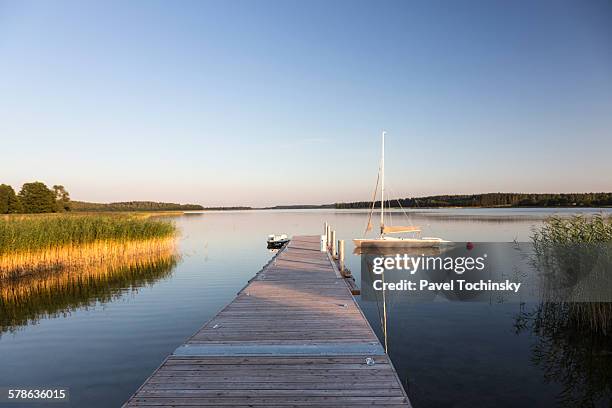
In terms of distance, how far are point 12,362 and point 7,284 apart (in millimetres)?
9669

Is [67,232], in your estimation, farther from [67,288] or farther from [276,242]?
[276,242]

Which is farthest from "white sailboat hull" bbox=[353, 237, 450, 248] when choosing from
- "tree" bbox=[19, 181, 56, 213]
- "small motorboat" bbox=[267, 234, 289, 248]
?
"tree" bbox=[19, 181, 56, 213]

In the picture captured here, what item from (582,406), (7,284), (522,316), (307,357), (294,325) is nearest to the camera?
(307,357)

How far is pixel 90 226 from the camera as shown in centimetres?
2267

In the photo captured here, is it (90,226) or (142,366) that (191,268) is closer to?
(90,226)

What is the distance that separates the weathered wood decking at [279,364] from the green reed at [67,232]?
1325cm

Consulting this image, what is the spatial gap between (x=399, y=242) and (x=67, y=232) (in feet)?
72.1

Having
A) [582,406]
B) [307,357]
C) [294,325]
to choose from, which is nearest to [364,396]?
[307,357]

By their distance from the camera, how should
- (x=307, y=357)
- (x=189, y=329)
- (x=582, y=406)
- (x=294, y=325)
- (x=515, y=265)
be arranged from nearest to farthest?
(x=307, y=357) < (x=582, y=406) < (x=294, y=325) < (x=189, y=329) < (x=515, y=265)

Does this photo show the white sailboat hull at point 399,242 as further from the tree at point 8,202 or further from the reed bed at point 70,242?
the tree at point 8,202

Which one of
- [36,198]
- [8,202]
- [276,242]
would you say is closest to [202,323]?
[276,242]

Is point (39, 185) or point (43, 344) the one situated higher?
point (39, 185)

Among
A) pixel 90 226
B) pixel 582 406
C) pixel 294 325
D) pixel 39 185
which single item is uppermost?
pixel 39 185

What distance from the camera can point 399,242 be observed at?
30625 mm
